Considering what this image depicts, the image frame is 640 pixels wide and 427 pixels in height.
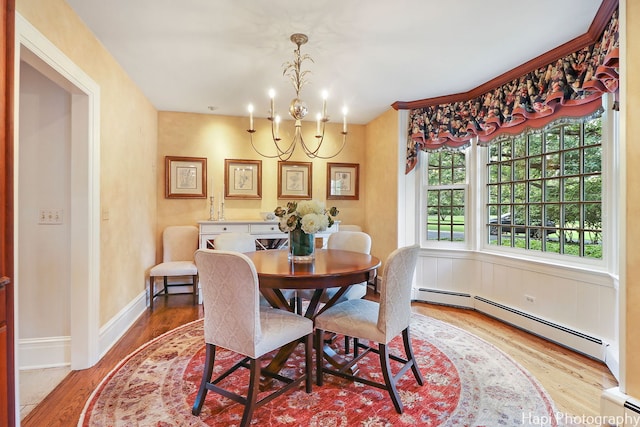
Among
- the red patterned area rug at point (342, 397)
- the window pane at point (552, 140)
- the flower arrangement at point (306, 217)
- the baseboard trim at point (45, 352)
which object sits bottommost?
the red patterned area rug at point (342, 397)

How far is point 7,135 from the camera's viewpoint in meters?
1.43

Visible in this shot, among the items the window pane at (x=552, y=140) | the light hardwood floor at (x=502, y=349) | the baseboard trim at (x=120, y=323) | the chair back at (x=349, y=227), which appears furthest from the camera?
the chair back at (x=349, y=227)

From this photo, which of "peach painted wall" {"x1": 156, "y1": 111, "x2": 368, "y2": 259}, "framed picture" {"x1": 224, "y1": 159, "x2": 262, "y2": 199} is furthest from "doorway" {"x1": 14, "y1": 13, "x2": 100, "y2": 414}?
"framed picture" {"x1": 224, "y1": 159, "x2": 262, "y2": 199}

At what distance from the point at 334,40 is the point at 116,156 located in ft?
6.97

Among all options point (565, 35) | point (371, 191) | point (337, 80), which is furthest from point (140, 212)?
point (565, 35)

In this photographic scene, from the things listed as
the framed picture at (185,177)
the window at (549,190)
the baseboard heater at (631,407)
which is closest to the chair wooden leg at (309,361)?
the baseboard heater at (631,407)

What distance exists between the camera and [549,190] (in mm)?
2953

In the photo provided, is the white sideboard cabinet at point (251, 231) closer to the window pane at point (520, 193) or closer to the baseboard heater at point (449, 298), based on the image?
the baseboard heater at point (449, 298)

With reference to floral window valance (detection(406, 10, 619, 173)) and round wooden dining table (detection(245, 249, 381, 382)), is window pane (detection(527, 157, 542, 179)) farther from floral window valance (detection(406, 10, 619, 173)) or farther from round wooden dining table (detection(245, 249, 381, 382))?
round wooden dining table (detection(245, 249, 381, 382))

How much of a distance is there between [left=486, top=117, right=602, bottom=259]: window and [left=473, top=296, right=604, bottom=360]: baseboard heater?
630mm

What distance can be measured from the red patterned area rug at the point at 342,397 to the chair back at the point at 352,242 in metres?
0.94

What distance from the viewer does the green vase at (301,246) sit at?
2.30 m

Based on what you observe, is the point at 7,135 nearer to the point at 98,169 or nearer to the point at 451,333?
the point at 98,169

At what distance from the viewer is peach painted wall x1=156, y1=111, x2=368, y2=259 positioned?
168 inches
